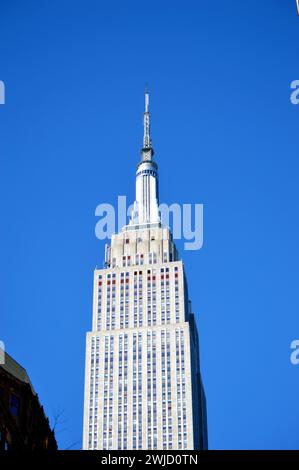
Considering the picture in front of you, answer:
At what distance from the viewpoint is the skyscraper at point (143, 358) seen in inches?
6609

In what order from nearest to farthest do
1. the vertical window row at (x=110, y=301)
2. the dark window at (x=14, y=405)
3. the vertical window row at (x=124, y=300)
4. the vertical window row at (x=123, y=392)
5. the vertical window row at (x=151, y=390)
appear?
1. the dark window at (x=14, y=405)
2. the vertical window row at (x=151, y=390)
3. the vertical window row at (x=123, y=392)
4. the vertical window row at (x=124, y=300)
5. the vertical window row at (x=110, y=301)

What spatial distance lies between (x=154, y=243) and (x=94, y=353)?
32386 mm

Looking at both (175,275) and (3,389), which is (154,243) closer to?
(175,275)

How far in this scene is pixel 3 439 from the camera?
56.1m

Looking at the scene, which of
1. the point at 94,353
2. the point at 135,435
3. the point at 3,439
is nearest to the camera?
the point at 3,439

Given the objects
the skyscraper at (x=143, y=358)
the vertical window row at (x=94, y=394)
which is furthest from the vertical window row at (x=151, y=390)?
the vertical window row at (x=94, y=394)

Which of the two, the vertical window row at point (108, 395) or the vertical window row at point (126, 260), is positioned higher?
the vertical window row at point (126, 260)

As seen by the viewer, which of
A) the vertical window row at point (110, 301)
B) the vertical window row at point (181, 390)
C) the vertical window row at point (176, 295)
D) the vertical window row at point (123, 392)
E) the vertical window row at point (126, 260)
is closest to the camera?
the vertical window row at point (181, 390)

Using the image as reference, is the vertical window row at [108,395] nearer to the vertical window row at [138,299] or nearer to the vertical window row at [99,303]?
the vertical window row at [99,303]

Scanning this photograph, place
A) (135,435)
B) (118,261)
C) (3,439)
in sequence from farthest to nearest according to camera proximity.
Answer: (118,261)
(135,435)
(3,439)

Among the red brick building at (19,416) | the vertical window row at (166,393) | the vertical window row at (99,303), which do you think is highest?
the vertical window row at (99,303)

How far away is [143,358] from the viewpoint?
583ft
